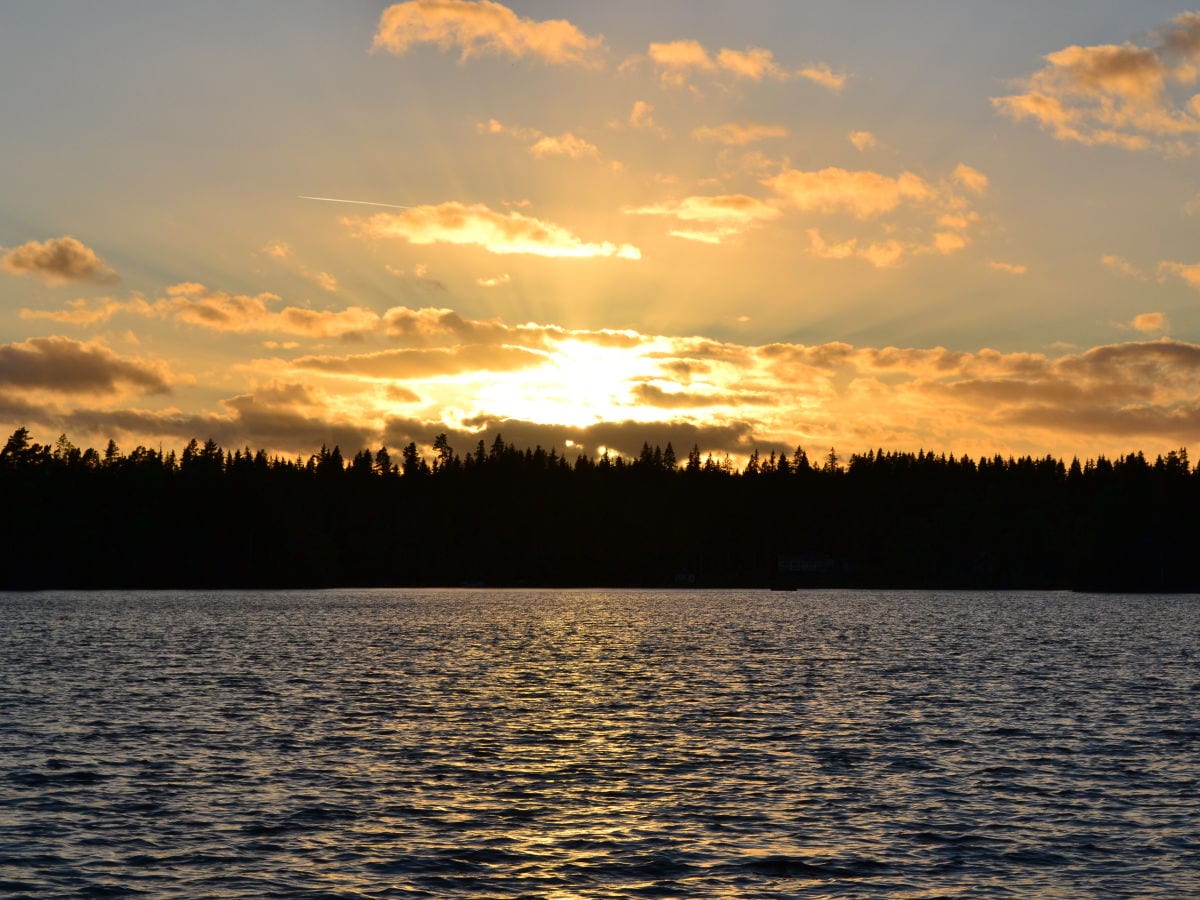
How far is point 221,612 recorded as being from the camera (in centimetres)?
16000

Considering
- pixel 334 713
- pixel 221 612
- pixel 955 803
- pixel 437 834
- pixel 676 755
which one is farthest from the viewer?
pixel 221 612

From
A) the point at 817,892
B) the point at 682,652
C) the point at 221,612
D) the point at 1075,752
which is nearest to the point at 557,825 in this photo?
the point at 817,892

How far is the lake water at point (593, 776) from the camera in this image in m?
27.6

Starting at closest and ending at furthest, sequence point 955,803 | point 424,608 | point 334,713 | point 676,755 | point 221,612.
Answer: point 955,803 → point 676,755 → point 334,713 → point 221,612 → point 424,608

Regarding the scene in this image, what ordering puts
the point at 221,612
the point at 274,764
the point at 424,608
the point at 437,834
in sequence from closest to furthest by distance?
the point at 437,834, the point at 274,764, the point at 221,612, the point at 424,608

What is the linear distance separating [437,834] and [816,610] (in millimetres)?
161280

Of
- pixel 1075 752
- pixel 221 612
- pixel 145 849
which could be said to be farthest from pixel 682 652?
pixel 221 612

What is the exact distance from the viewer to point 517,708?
5844 cm

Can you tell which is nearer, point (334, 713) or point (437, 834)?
point (437, 834)

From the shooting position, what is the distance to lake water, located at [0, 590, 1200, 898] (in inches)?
1085

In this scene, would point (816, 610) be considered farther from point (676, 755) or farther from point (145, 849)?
point (145, 849)

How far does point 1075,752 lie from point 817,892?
919 inches

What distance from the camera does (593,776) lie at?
39656 millimetres

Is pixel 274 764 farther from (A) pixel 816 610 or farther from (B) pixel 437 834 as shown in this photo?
(A) pixel 816 610
